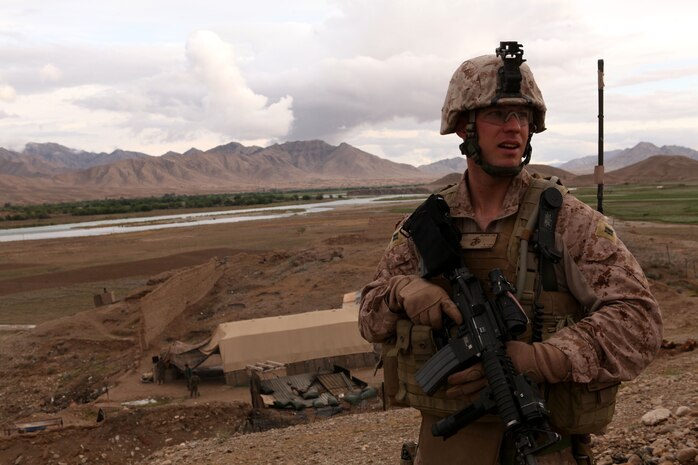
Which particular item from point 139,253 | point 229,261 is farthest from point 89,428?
point 139,253

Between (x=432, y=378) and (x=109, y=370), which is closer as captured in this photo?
(x=432, y=378)

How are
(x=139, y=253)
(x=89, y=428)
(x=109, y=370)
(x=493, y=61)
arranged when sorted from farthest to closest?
1. (x=139, y=253)
2. (x=109, y=370)
3. (x=89, y=428)
4. (x=493, y=61)

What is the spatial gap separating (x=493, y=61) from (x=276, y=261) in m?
32.6

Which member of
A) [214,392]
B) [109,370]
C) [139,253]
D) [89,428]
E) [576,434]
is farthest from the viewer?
[139,253]

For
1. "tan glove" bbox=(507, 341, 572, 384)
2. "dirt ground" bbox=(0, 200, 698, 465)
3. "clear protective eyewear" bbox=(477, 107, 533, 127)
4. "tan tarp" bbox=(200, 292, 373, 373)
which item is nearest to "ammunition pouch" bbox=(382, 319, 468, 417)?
"tan glove" bbox=(507, 341, 572, 384)

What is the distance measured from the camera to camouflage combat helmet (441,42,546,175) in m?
2.69

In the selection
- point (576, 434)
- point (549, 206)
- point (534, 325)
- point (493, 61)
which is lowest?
point (576, 434)

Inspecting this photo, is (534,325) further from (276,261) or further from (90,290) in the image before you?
(90,290)

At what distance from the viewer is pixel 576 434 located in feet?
8.46

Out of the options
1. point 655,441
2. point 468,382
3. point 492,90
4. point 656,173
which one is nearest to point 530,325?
Answer: point 468,382

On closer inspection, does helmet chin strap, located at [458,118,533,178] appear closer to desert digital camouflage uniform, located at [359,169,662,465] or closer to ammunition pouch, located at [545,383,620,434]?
desert digital camouflage uniform, located at [359,169,662,465]

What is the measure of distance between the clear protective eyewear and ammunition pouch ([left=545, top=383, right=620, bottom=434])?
3.54 ft

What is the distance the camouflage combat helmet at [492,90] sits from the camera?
2689 mm

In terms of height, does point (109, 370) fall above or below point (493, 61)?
below
